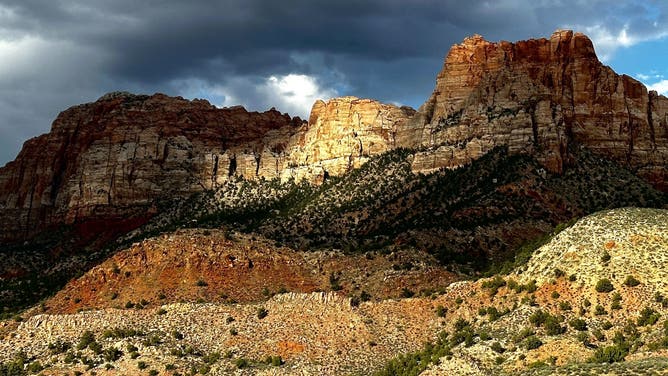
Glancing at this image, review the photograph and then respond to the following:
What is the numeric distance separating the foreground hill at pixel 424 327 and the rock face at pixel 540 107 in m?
42.7

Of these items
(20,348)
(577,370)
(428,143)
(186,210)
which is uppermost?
(428,143)

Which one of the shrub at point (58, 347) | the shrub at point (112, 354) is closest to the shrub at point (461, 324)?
the shrub at point (112, 354)

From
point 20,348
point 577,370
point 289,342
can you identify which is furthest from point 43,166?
point 577,370

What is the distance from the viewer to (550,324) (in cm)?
5281

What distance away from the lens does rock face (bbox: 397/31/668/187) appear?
106688mm

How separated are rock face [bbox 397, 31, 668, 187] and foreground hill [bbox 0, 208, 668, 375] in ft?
140

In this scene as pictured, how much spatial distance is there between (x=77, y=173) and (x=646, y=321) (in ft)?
394

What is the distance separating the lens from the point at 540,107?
10719cm

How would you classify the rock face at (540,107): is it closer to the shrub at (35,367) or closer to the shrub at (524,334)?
the shrub at (524,334)

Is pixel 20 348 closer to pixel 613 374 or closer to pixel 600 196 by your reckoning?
pixel 613 374

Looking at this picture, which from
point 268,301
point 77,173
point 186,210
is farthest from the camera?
point 77,173

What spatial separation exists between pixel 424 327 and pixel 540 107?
52.7m

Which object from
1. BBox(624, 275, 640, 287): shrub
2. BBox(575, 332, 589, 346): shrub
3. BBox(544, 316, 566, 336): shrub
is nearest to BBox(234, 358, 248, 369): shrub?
BBox(544, 316, 566, 336): shrub

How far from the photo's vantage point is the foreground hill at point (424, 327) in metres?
50.8
